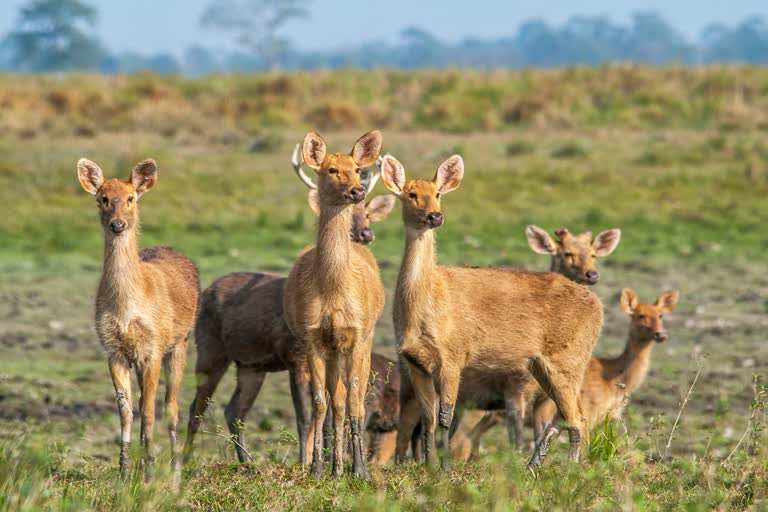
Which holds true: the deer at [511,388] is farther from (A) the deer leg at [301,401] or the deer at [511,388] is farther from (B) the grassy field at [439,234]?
(A) the deer leg at [301,401]

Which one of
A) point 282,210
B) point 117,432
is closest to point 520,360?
point 117,432

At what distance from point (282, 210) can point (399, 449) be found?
1123 centimetres

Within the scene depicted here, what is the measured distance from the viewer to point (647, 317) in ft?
39.3

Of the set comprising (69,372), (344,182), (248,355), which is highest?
(344,182)

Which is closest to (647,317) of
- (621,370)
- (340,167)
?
(621,370)

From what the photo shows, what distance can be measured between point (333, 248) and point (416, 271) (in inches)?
22.0

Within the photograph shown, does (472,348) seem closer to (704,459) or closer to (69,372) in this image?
(704,459)

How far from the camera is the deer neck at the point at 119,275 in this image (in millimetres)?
8430

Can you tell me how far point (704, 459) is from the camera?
8742mm

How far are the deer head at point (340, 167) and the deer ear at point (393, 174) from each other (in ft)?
0.46

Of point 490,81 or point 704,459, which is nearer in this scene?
point 704,459

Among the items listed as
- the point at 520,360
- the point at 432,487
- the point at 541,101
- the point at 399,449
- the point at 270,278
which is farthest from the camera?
the point at 541,101

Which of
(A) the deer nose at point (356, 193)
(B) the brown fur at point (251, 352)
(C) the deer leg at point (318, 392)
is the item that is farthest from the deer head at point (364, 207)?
(C) the deer leg at point (318, 392)

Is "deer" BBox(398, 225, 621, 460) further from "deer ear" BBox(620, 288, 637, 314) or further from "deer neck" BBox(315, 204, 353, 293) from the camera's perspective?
"deer neck" BBox(315, 204, 353, 293)
